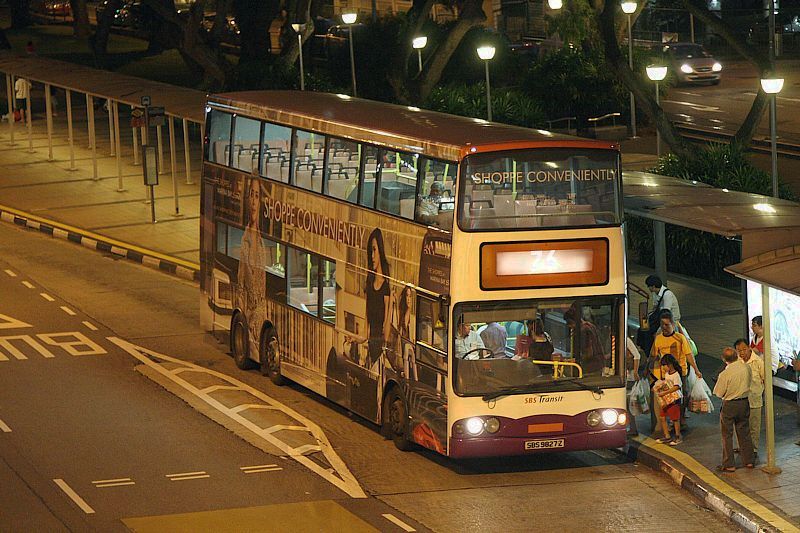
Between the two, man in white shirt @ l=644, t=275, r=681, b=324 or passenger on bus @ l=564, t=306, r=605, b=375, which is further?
man in white shirt @ l=644, t=275, r=681, b=324

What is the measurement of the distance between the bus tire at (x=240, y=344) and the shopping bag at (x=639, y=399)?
614cm

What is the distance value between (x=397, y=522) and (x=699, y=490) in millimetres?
3095

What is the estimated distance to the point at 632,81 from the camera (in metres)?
31.2

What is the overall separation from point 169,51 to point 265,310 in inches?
2037

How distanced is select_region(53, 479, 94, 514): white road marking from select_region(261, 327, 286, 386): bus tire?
4964mm

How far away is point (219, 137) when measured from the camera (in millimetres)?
21047

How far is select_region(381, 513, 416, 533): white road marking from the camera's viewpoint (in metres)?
13.6

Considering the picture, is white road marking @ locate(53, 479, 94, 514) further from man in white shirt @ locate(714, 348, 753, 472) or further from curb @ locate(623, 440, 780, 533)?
man in white shirt @ locate(714, 348, 753, 472)

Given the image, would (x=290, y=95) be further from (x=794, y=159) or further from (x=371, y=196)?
(x=794, y=159)

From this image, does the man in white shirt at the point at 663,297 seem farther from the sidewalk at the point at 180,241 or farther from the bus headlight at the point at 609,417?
the bus headlight at the point at 609,417

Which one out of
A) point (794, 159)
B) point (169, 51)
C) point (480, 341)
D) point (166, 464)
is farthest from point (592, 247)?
point (169, 51)

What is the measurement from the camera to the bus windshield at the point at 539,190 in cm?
1478

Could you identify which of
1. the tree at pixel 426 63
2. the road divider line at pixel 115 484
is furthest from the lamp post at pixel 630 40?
the road divider line at pixel 115 484

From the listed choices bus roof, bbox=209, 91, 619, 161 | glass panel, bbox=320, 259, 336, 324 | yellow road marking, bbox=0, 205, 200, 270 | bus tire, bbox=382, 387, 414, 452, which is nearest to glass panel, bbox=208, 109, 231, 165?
bus roof, bbox=209, 91, 619, 161
